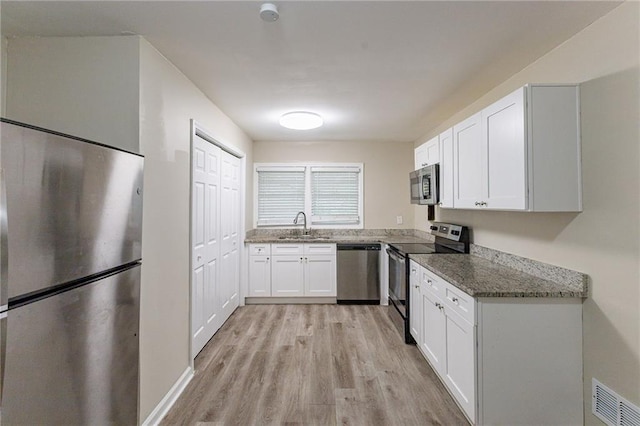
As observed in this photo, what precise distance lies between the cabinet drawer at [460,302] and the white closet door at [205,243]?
204 cm

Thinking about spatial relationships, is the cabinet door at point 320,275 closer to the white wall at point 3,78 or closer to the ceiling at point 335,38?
the ceiling at point 335,38

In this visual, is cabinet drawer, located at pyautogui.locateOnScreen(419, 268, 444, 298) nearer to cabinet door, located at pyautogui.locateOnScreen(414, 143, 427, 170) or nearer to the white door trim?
cabinet door, located at pyautogui.locateOnScreen(414, 143, 427, 170)

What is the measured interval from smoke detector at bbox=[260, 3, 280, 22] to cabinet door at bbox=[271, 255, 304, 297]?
3208mm

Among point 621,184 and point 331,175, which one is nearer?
A: point 621,184

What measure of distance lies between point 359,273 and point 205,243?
2208 mm

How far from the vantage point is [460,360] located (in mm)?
1909

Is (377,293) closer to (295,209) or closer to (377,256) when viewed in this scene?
(377,256)

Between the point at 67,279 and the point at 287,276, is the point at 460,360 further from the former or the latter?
the point at 287,276

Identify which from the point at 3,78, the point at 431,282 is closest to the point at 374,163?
the point at 431,282

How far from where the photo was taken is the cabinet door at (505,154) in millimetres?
1812

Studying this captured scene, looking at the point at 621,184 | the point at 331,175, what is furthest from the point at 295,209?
the point at 621,184

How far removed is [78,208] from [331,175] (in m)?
3.87

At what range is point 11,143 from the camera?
3.03 ft

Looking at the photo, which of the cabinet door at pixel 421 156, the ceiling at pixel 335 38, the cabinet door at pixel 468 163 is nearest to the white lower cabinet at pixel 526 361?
the cabinet door at pixel 468 163
